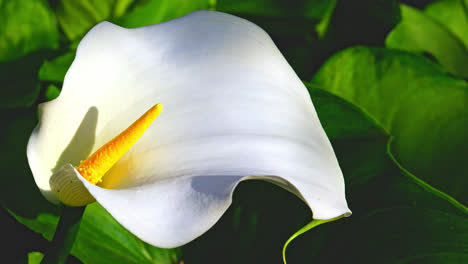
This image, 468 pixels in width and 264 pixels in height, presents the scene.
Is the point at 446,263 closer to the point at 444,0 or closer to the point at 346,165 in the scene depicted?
the point at 346,165

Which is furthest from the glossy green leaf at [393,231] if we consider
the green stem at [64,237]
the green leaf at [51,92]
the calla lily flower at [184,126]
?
the green leaf at [51,92]

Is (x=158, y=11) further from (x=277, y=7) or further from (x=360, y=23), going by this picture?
(x=360, y=23)

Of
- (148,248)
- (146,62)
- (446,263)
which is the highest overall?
(146,62)

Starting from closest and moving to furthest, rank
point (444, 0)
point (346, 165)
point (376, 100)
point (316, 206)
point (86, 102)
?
point (316, 206) < point (86, 102) < point (346, 165) < point (376, 100) < point (444, 0)

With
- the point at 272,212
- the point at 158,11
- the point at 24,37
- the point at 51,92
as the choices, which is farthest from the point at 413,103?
the point at 24,37

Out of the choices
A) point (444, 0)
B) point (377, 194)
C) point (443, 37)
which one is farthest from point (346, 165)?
point (444, 0)

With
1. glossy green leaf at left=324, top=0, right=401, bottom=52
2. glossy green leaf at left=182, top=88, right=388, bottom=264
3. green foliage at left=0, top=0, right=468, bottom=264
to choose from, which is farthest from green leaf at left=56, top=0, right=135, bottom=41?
glossy green leaf at left=182, top=88, right=388, bottom=264
